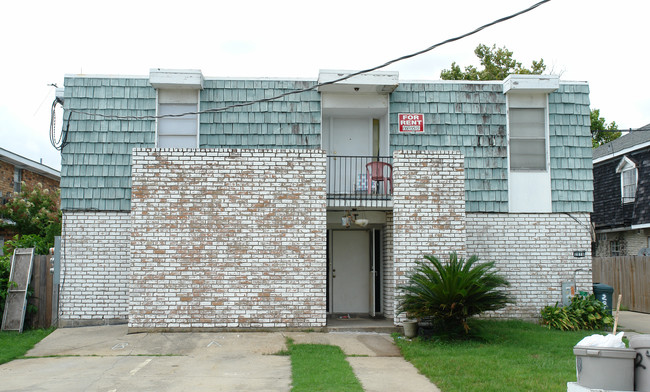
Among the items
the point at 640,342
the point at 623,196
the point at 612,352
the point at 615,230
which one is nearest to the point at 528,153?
the point at 640,342

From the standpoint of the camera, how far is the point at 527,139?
43.7ft

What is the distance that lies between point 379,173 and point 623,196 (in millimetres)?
12222

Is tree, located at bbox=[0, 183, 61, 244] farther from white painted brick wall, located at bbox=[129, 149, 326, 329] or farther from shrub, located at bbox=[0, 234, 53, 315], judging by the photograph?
white painted brick wall, located at bbox=[129, 149, 326, 329]

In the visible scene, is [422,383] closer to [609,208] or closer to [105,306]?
[105,306]

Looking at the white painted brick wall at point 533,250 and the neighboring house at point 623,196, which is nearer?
the white painted brick wall at point 533,250

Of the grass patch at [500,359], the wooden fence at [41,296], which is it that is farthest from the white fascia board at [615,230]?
the wooden fence at [41,296]

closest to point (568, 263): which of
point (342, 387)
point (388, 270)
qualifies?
point (388, 270)

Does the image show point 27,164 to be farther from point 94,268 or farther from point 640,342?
point 640,342

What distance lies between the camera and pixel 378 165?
12812 mm

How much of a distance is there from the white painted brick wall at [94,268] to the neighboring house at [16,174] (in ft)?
30.4

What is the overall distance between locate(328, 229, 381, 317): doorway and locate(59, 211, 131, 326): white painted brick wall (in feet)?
14.8

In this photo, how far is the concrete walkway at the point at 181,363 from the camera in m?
7.68

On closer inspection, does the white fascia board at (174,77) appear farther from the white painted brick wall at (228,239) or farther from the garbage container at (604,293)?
the garbage container at (604,293)

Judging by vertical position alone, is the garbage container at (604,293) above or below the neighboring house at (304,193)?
below
